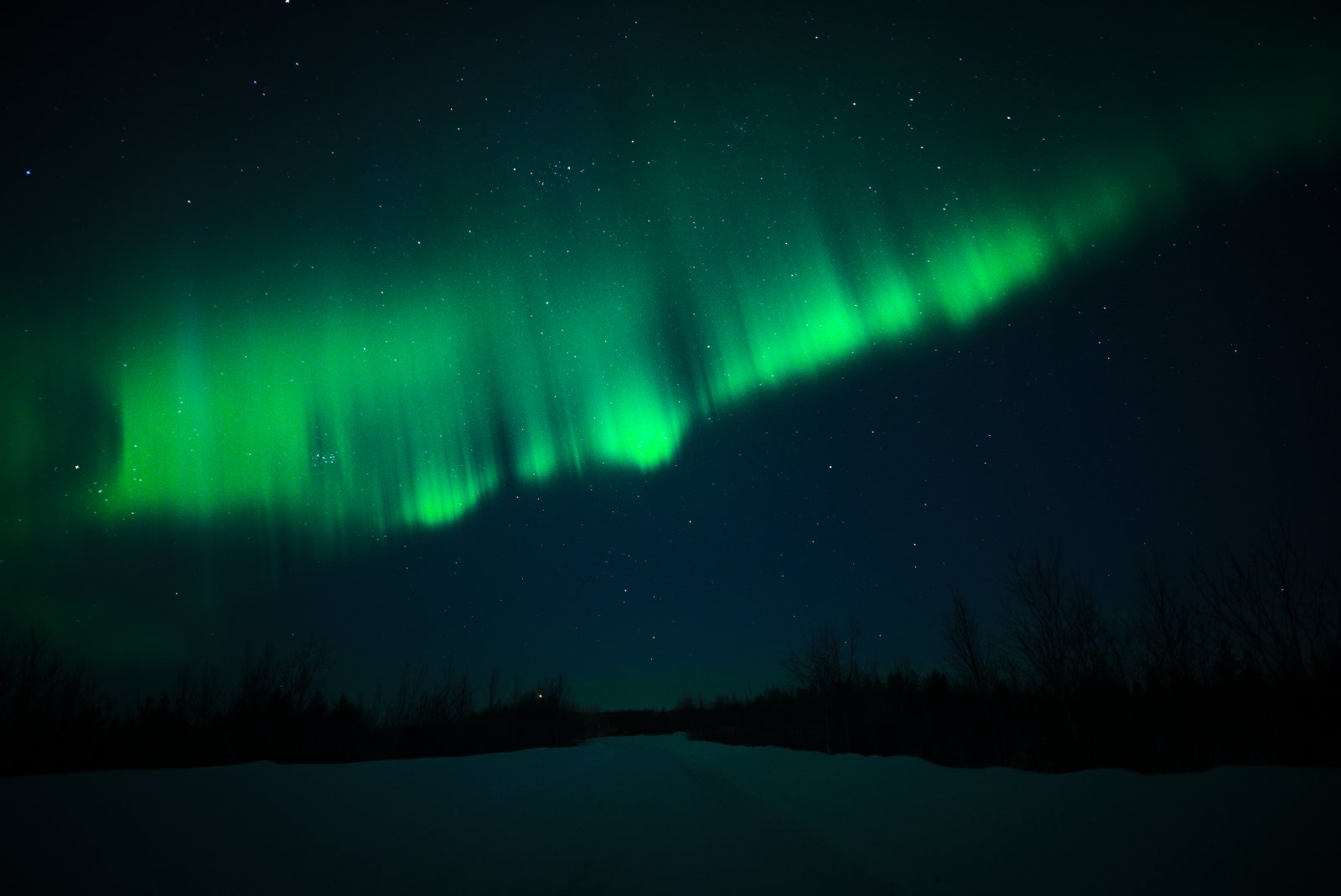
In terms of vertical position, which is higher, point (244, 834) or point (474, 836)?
point (244, 834)

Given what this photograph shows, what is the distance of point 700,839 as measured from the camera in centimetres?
827

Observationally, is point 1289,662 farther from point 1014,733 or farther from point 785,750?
point 785,750

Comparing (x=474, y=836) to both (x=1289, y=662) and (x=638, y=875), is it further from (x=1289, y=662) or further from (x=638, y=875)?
(x=1289, y=662)

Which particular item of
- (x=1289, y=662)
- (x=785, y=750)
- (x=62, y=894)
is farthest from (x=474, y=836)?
(x=1289, y=662)

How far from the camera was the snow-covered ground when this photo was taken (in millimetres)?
5559

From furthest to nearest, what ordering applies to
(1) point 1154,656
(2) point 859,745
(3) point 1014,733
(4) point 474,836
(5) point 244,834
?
(2) point 859,745 → (3) point 1014,733 → (1) point 1154,656 → (4) point 474,836 → (5) point 244,834

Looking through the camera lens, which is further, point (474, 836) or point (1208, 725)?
point (1208, 725)

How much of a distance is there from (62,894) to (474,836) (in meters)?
4.71

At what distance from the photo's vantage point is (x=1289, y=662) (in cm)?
1423

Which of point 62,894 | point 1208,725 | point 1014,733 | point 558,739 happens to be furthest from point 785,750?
point 558,739

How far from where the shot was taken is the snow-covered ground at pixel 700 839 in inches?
219

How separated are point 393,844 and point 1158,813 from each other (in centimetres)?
997

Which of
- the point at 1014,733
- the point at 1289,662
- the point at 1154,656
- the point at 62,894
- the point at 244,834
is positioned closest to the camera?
the point at 62,894

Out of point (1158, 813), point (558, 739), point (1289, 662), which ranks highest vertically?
point (1158, 813)
